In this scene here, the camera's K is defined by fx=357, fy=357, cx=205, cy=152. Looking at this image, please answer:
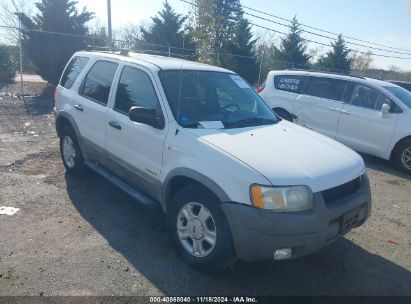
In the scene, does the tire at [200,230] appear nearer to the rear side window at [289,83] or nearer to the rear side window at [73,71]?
the rear side window at [73,71]

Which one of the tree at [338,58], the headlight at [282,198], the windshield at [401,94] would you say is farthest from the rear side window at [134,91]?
the tree at [338,58]

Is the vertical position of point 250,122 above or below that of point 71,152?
above

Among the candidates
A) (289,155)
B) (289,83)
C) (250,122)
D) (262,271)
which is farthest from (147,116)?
(289,83)

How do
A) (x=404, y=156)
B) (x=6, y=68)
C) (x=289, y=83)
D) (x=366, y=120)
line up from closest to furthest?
(x=404, y=156)
(x=366, y=120)
(x=289, y=83)
(x=6, y=68)

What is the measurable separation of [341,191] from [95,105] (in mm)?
3230

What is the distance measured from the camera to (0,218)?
172 inches

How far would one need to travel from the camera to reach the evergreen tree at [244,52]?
22.8m

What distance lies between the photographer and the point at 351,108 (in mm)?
7805

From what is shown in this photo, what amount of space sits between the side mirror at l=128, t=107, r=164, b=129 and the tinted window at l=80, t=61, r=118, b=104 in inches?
45.3

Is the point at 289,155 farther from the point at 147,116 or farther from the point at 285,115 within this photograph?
the point at 285,115

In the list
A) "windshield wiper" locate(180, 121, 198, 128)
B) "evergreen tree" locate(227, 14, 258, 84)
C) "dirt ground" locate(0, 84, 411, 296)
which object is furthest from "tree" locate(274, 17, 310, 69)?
"windshield wiper" locate(180, 121, 198, 128)

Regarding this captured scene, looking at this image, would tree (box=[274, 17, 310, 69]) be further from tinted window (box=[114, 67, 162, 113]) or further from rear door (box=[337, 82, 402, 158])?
tinted window (box=[114, 67, 162, 113])

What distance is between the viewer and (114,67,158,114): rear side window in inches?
154

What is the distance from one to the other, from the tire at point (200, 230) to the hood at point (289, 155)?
0.49m
